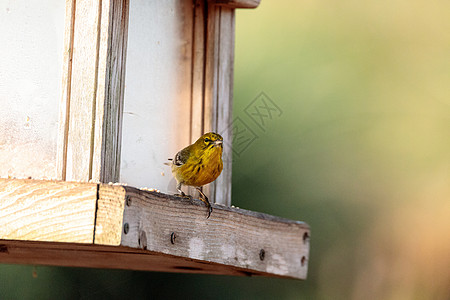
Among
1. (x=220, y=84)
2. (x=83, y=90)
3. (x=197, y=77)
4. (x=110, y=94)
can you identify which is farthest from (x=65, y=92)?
(x=220, y=84)

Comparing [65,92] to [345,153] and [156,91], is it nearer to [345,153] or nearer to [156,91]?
[156,91]

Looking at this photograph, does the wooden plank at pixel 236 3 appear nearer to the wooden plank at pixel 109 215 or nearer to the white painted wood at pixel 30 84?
the white painted wood at pixel 30 84

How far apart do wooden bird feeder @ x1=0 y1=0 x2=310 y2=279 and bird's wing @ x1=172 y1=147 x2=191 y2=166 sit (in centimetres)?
9

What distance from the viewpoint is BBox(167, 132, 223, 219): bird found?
4.12m

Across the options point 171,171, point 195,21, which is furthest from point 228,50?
point 171,171

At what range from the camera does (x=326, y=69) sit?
696 cm

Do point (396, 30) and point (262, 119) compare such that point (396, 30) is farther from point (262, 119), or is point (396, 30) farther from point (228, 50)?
point (228, 50)

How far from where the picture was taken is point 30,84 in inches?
146

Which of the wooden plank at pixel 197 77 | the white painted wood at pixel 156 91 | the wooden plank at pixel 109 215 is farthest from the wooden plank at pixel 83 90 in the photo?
the wooden plank at pixel 197 77

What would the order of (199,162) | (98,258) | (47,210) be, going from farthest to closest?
(199,162)
(98,258)
(47,210)

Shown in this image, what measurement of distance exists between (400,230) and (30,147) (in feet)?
12.5

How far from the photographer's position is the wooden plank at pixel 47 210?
118 inches

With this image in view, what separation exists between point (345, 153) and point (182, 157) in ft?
9.91

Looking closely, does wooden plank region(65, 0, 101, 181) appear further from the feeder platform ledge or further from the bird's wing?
the bird's wing
